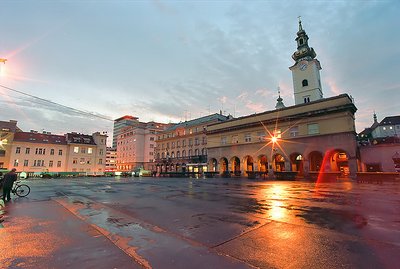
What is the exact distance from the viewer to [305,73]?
149 feet

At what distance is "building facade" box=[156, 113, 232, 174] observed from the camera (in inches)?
2162

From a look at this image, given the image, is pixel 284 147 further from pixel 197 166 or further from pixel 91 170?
pixel 91 170

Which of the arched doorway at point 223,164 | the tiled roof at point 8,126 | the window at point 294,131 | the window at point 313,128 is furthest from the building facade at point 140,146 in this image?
the window at point 313,128

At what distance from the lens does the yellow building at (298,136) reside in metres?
29.2

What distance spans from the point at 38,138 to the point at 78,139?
31.7ft

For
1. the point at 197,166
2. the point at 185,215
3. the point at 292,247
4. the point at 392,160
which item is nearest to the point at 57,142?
the point at 197,166

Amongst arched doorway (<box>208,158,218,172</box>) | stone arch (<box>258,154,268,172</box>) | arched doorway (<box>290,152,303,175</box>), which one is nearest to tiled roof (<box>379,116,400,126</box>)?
arched doorway (<box>290,152,303,175</box>)

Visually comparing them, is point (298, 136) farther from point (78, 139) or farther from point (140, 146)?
point (140, 146)

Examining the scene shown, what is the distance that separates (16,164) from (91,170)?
1746cm

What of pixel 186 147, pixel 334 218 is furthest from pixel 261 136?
pixel 334 218

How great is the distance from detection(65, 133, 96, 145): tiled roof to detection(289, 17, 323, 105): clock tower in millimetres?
60133

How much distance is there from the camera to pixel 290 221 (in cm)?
629

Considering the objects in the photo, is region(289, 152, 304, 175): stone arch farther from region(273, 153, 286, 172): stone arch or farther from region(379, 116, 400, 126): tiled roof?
region(379, 116, 400, 126): tiled roof

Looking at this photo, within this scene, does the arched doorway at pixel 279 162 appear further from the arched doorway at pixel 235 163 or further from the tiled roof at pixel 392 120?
the tiled roof at pixel 392 120
